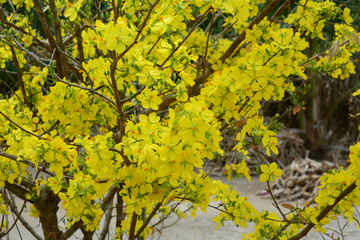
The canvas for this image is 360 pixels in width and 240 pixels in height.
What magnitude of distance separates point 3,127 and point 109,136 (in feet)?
2.17

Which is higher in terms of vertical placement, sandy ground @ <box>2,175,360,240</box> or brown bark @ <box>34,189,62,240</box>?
sandy ground @ <box>2,175,360,240</box>

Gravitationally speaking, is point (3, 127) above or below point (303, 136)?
below

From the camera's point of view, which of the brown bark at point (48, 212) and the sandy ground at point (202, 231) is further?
the sandy ground at point (202, 231)

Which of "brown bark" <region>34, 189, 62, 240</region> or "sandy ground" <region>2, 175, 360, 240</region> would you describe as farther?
"sandy ground" <region>2, 175, 360, 240</region>

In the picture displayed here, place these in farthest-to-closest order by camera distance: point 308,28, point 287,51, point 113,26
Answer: point 308,28 → point 287,51 → point 113,26

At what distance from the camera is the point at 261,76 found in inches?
59.9

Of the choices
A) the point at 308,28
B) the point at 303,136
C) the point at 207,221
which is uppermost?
the point at 303,136

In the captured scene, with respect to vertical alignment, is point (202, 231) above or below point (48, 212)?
above

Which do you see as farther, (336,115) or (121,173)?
(336,115)

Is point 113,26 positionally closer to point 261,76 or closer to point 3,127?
point 261,76

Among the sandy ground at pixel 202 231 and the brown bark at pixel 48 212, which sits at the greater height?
the sandy ground at pixel 202 231

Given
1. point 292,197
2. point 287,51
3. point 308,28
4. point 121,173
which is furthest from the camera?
point 292,197

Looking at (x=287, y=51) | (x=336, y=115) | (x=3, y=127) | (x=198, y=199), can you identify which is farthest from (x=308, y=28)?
(x=336, y=115)

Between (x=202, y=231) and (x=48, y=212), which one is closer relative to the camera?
(x=48, y=212)
